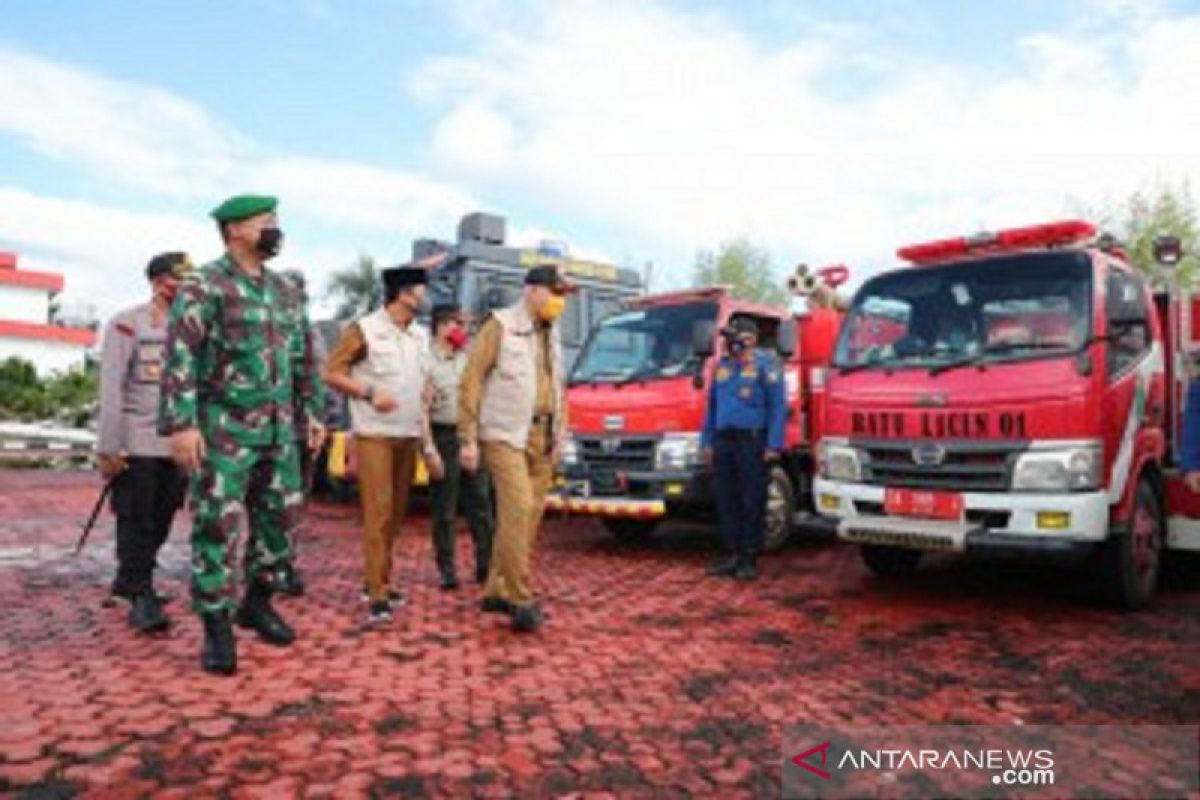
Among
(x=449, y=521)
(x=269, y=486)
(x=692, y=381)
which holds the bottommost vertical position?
(x=449, y=521)

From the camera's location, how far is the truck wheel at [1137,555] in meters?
5.42

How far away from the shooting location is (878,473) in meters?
5.72

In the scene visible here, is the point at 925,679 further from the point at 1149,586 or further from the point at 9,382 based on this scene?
the point at 9,382

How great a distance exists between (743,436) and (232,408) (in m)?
3.72

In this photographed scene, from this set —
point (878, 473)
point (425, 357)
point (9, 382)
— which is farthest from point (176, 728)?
point (9, 382)

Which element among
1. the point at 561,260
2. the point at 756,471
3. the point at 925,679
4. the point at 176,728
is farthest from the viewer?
the point at 561,260

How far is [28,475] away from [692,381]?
1252cm

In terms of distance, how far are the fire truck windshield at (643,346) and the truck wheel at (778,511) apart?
1240 mm

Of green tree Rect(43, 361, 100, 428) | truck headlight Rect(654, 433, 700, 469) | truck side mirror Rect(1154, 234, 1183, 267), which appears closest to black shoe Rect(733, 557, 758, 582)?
truck headlight Rect(654, 433, 700, 469)

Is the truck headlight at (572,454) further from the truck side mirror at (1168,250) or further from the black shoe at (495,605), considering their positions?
the truck side mirror at (1168,250)

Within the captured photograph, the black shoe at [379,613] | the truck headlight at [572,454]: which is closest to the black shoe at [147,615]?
the black shoe at [379,613]

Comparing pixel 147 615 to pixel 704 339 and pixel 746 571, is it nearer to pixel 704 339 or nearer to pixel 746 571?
pixel 746 571

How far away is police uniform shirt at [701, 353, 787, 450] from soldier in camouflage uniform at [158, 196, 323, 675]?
10.9ft

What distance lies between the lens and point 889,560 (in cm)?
672
